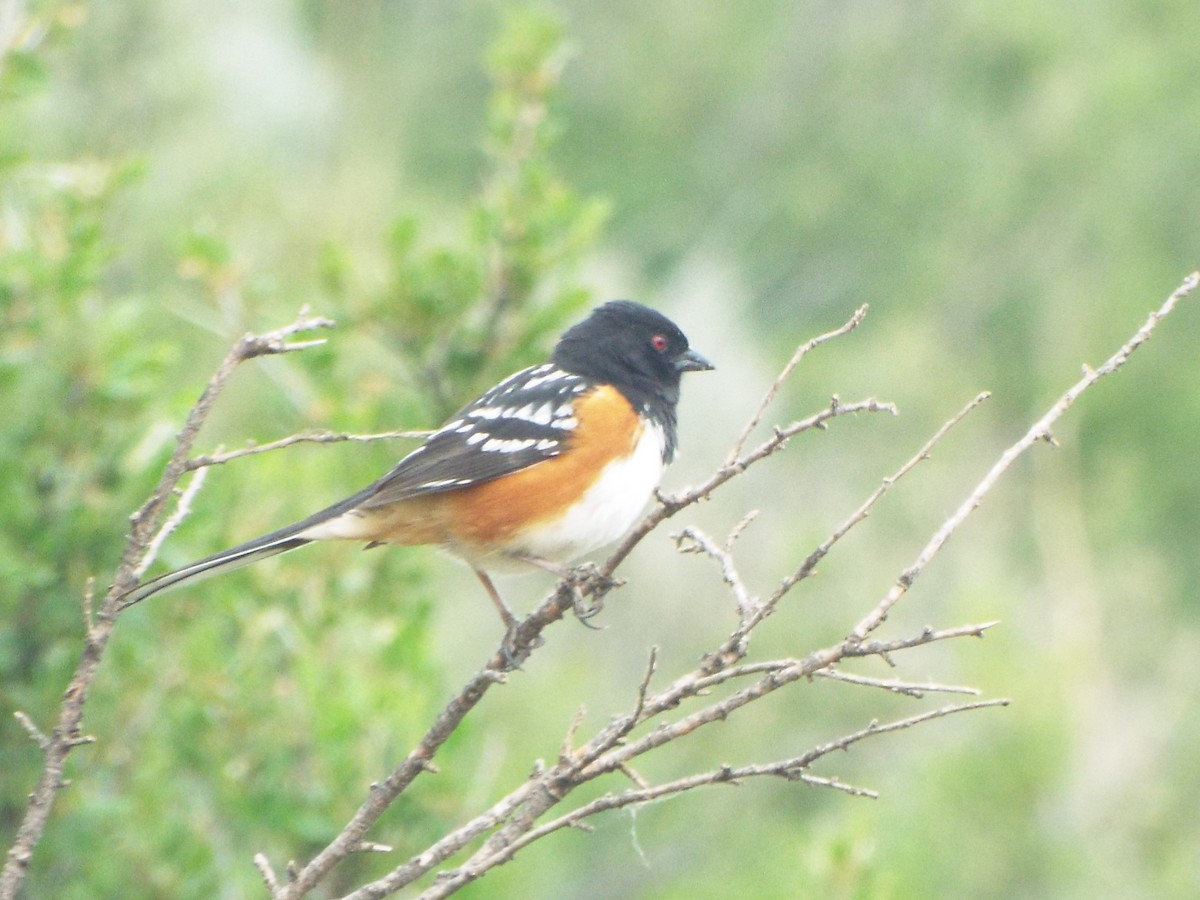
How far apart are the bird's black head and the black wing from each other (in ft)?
0.41

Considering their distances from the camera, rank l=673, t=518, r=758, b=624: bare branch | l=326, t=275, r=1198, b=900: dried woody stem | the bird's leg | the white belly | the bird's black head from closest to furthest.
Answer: l=326, t=275, r=1198, b=900: dried woody stem < l=673, t=518, r=758, b=624: bare branch < the bird's leg < the white belly < the bird's black head

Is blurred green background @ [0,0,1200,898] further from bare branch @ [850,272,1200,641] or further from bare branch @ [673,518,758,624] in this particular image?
bare branch @ [850,272,1200,641]

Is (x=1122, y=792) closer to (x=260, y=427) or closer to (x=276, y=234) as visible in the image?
(x=276, y=234)

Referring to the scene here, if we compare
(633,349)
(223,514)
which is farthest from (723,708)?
(223,514)

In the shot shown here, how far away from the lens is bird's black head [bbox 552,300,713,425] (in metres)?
3.28

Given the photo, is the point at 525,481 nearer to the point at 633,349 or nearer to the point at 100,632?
the point at 633,349

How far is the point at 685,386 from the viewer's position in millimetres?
11375

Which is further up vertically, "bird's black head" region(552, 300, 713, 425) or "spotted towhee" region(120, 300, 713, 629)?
"bird's black head" region(552, 300, 713, 425)

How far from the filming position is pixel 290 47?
42.9 ft

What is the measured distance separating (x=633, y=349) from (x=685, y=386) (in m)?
8.07

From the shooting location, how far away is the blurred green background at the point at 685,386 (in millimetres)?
3352

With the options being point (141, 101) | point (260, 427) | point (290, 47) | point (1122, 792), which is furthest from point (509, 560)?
point (290, 47)

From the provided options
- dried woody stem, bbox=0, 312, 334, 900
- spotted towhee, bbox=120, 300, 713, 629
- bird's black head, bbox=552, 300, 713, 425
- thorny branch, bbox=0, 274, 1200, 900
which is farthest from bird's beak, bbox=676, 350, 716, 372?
dried woody stem, bbox=0, 312, 334, 900

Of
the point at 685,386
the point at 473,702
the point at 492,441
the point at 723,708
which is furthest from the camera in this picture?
the point at 685,386
